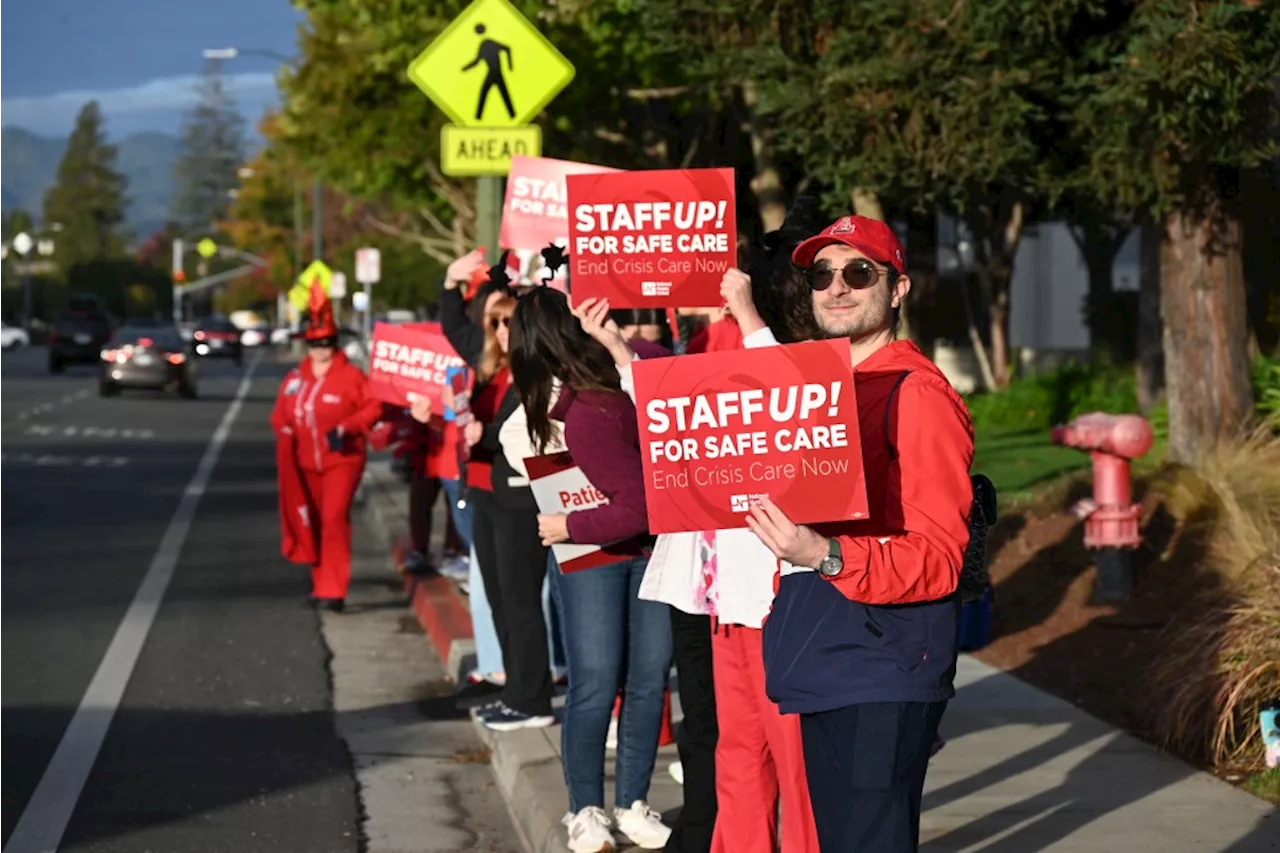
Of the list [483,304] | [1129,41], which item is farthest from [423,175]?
[483,304]

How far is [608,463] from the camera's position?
639 centimetres

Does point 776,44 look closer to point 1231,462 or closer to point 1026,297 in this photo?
point 1231,462

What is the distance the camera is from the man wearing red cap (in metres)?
4.38

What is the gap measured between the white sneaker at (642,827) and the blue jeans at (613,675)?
38mm

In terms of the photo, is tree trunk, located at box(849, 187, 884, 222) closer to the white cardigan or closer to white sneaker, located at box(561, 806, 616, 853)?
white sneaker, located at box(561, 806, 616, 853)

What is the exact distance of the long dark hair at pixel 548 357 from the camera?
21.5ft

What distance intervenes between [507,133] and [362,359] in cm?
3129

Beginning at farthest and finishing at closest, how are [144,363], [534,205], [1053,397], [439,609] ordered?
[144,363], [1053,397], [439,609], [534,205]

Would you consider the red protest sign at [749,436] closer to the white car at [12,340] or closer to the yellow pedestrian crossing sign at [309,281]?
the yellow pedestrian crossing sign at [309,281]

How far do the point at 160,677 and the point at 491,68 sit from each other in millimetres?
3640

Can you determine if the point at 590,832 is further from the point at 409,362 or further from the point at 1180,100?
the point at 1180,100

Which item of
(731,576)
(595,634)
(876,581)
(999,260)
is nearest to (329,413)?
(595,634)

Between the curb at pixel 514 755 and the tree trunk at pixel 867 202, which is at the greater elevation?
the tree trunk at pixel 867 202

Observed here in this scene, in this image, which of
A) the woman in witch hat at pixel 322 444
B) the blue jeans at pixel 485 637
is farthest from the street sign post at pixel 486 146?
the blue jeans at pixel 485 637
